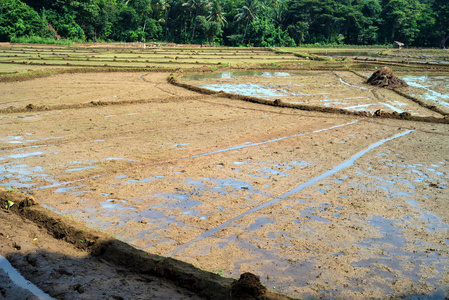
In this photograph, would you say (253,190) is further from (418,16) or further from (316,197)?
(418,16)

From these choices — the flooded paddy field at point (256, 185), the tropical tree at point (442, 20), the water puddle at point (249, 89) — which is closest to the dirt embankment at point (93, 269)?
the flooded paddy field at point (256, 185)

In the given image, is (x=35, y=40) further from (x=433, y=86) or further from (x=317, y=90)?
(x=433, y=86)

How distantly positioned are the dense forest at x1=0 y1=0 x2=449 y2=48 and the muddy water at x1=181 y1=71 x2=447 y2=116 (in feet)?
103

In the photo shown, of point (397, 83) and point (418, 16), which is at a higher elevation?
point (418, 16)

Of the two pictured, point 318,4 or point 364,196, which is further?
point 318,4

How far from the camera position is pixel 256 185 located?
25.3 ft

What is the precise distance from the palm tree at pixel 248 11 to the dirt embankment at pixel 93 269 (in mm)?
55829

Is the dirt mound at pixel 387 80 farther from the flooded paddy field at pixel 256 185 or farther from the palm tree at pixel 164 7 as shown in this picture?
the palm tree at pixel 164 7

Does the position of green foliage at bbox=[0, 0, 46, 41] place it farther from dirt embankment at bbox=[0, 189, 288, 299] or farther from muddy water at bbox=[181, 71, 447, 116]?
dirt embankment at bbox=[0, 189, 288, 299]

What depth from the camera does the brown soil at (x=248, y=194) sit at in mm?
4879

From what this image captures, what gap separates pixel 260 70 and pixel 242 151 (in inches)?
837

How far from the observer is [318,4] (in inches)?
2537

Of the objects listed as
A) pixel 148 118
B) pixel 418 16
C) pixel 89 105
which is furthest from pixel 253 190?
pixel 418 16

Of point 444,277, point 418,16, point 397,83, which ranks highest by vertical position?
point 418,16
